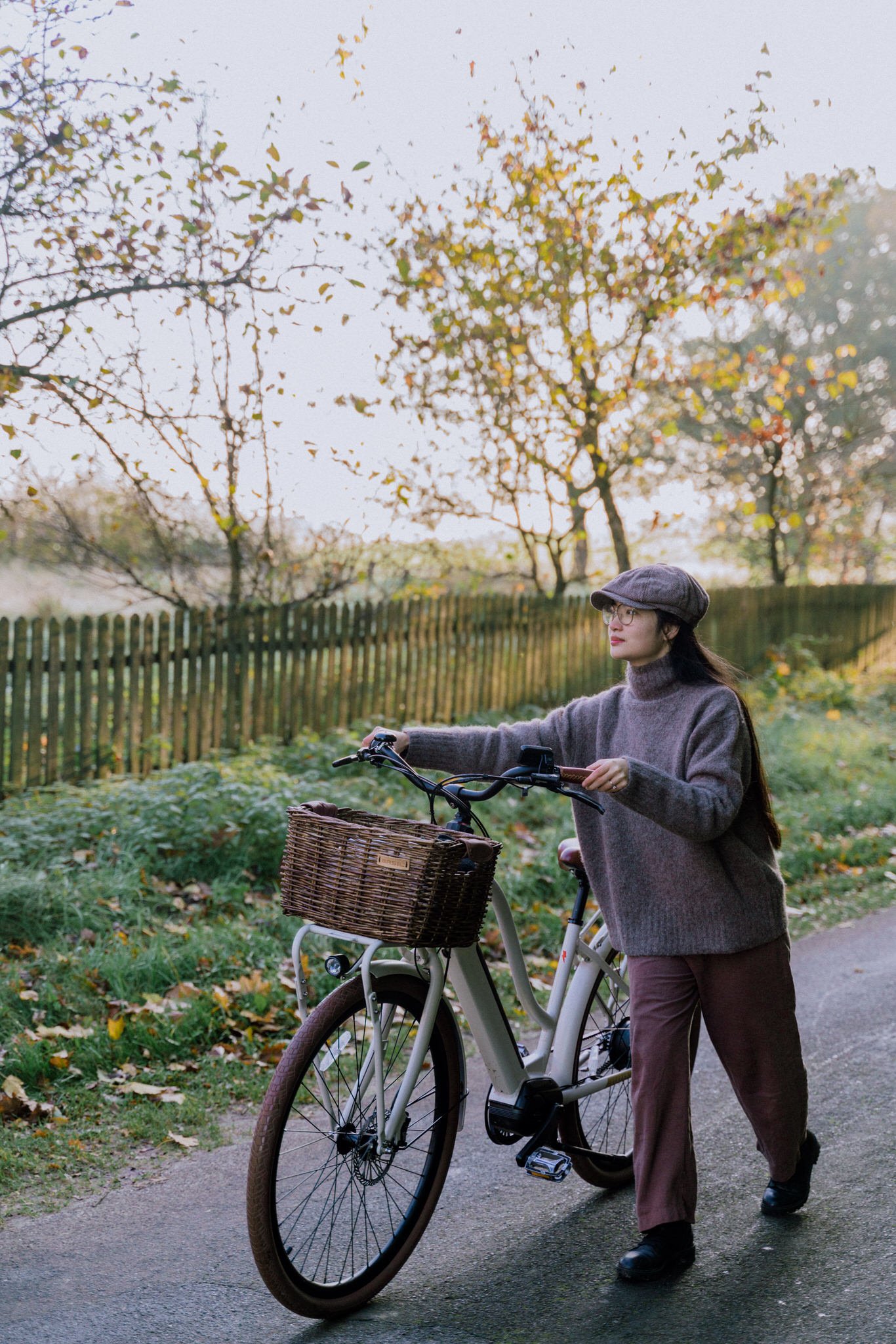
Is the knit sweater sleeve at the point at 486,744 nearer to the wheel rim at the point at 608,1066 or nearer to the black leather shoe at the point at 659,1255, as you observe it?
the wheel rim at the point at 608,1066

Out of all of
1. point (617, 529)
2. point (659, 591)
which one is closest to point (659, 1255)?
point (659, 591)

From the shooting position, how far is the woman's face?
3.25 meters

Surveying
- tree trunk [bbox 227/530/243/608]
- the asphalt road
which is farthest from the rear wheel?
tree trunk [bbox 227/530/243/608]

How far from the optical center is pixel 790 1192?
3.46 metres

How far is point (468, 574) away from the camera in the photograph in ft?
44.0

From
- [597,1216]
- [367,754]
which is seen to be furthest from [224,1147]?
[367,754]

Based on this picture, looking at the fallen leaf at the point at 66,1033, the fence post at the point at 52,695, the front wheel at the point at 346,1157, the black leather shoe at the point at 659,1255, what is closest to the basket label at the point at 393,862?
the front wheel at the point at 346,1157

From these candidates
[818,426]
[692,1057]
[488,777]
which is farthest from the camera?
[818,426]

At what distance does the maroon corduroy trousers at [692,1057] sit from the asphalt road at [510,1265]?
0.24 meters

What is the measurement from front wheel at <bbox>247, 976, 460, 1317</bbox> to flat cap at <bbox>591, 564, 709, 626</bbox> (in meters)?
1.15

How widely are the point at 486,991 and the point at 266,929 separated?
9.39ft

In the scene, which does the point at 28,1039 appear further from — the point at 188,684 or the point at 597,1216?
the point at 188,684

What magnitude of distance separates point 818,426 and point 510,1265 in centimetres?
2180

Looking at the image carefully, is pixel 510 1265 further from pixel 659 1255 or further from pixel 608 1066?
pixel 608 1066
